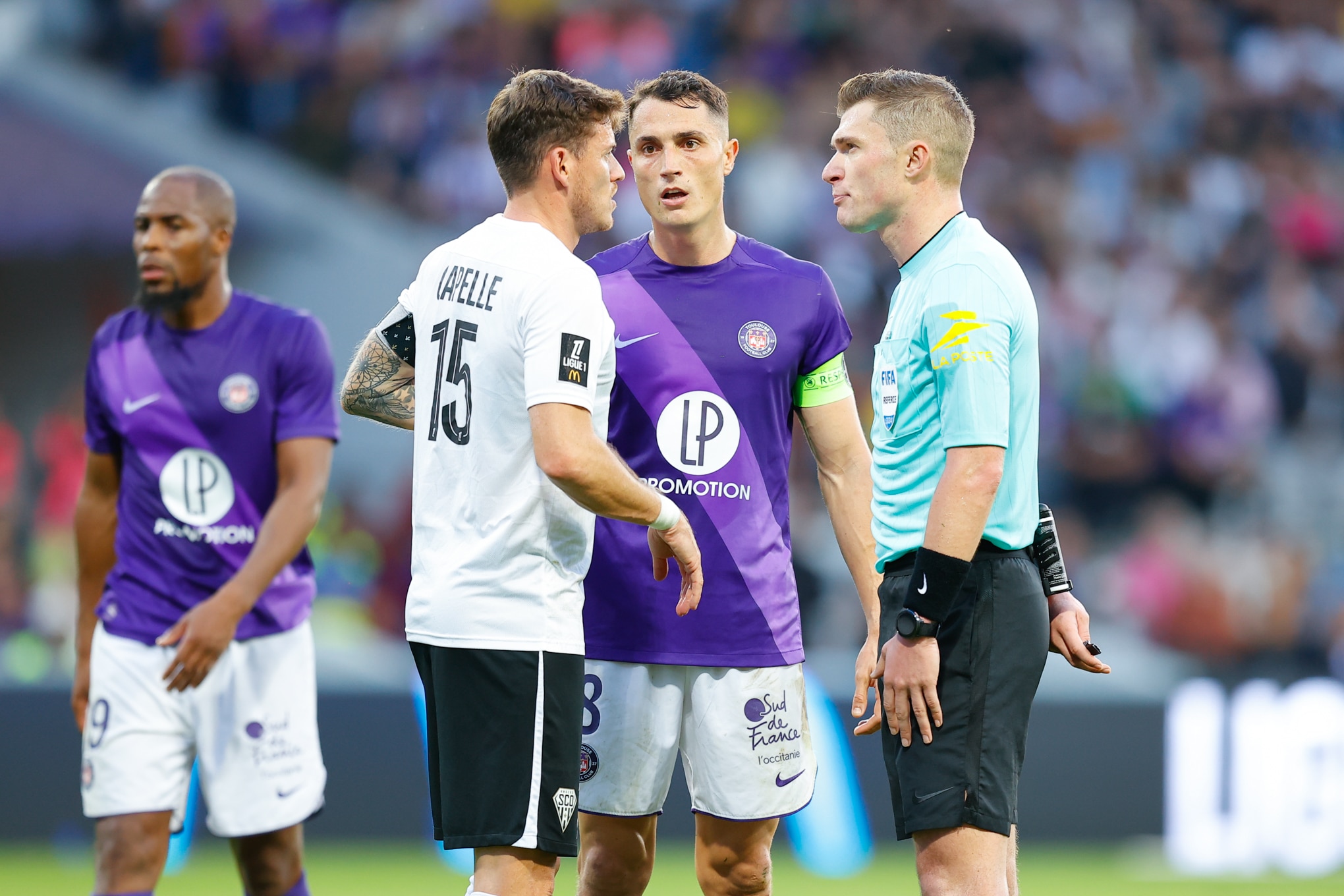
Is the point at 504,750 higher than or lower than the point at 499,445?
lower

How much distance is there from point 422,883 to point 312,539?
3.26 m

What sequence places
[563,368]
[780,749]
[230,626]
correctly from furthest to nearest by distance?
1. [230,626]
2. [780,749]
3. [563,368]

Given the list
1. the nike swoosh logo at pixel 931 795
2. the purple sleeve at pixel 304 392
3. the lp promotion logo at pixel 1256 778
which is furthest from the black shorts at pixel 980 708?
the lp promotion logo at pixel 1256 778

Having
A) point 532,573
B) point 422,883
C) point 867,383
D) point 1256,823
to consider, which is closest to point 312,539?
point 422,883

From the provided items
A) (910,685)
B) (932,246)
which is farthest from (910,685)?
(932,246)

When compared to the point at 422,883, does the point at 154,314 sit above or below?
above

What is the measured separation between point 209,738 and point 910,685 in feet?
8.27

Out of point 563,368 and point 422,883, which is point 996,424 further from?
point 422,883

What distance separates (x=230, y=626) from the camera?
506 cm

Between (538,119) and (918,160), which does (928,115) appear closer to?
(918,160)

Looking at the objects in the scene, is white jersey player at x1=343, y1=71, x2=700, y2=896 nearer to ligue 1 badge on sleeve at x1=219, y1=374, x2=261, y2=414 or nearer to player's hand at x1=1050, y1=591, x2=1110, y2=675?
player's hand at x1=1050, y1=591, x2=1110, y2=675

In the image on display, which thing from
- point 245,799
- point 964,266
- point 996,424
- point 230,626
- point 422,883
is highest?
point 964,266

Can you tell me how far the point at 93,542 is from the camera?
5.40m

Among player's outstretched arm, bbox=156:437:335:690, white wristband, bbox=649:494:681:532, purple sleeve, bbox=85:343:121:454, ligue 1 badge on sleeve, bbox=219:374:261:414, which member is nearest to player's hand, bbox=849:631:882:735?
white wristband, bbox=649:494:681:532
